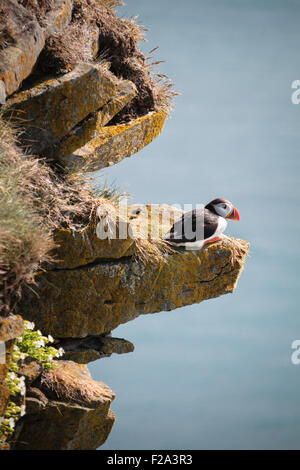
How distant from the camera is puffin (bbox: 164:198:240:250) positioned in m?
9.36

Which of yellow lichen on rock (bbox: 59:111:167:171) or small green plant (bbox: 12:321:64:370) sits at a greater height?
yellow lichen on rock (bbox: 59:111:167:171)

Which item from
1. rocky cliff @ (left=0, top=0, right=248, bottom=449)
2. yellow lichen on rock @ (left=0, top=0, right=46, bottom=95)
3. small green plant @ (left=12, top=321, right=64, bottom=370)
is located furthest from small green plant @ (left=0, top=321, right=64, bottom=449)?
yellow lichen on rock @ (left=0, top=0, right=46, bottom=95)

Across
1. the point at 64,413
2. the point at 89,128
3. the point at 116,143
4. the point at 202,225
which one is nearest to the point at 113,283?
the point at 202,225

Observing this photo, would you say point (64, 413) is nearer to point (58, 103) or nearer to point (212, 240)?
point (212, 240)

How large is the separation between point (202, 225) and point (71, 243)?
8.45ft

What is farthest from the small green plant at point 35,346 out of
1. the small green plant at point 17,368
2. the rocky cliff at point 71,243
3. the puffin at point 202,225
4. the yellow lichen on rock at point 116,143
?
the yellow lichen on rock at point 116,143

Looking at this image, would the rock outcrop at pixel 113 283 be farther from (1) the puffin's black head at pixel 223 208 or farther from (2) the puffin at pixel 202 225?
(1) the puffin's black head at pixel 223 208

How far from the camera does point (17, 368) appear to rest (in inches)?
278

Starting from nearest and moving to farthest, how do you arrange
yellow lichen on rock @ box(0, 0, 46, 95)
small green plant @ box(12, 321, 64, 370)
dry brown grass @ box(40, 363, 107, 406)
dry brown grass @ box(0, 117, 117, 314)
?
1. dry brown grass @ box(0, 117, 117, 314)
2. small green plant @ box(12, 321, 64, 370)
3. dry brown grass @ box(40, 363, 107, 406)
4. yellow lichen on rock @ box(0, 0, 46, 95)

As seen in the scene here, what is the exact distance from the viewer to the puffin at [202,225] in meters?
9.36

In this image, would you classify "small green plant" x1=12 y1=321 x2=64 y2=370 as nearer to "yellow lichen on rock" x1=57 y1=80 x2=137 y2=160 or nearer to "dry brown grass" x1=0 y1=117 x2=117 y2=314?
"dry brown grass" x1=0 y1=117 x2=117 y2=314

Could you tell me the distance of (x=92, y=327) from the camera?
884cm

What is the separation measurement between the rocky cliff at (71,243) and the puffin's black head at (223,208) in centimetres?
65
